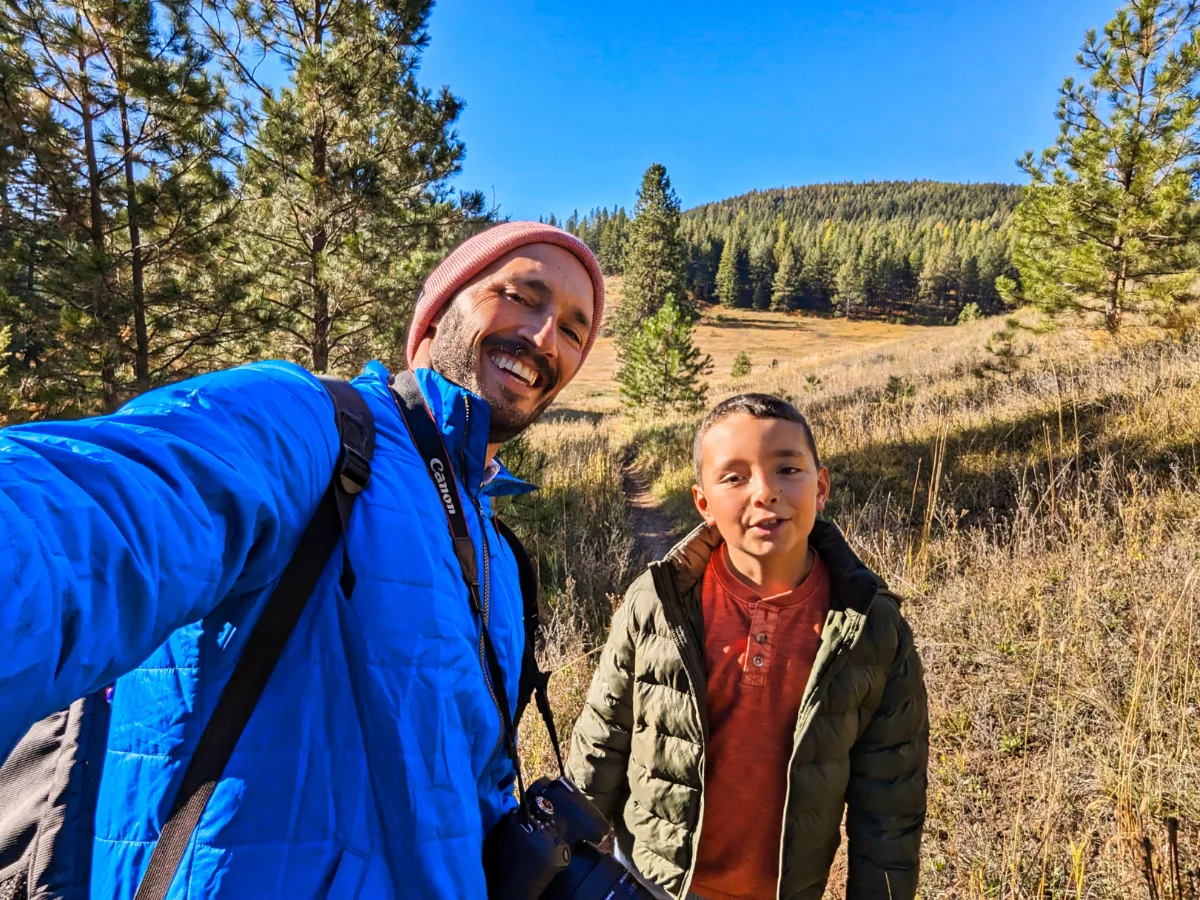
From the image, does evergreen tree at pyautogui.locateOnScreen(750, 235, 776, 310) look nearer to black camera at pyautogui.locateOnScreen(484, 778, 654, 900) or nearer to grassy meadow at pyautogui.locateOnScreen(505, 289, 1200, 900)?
grassy meadow at pyautogui.locateOnScreen(505, 289, 1200, 900)

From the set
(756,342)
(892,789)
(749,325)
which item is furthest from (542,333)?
(749,325)

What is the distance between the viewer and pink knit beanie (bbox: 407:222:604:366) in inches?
65.1

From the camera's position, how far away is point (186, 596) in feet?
2.08

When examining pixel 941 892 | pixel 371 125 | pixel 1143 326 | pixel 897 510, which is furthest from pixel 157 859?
pixel 1143 326

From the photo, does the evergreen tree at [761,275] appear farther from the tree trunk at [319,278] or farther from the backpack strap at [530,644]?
the backpack strap at [530,644]

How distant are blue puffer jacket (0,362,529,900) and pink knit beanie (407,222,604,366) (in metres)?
0.80

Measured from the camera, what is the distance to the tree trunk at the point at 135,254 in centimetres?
546

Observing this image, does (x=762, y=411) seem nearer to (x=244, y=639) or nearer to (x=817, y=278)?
(x=244, y=639)

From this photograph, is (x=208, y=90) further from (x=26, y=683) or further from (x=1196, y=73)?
(x=1196, y=73)

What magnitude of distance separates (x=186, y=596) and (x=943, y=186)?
580 feet

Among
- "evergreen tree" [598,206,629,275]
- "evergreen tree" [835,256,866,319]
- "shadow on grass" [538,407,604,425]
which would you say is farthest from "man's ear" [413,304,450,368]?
"evergreen tree" [835,256,866,319]

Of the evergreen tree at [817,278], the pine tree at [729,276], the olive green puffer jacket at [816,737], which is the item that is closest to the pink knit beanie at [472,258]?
the olive green puffer jacket at [816,737]

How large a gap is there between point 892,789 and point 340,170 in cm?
719

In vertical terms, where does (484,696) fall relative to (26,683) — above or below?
below
